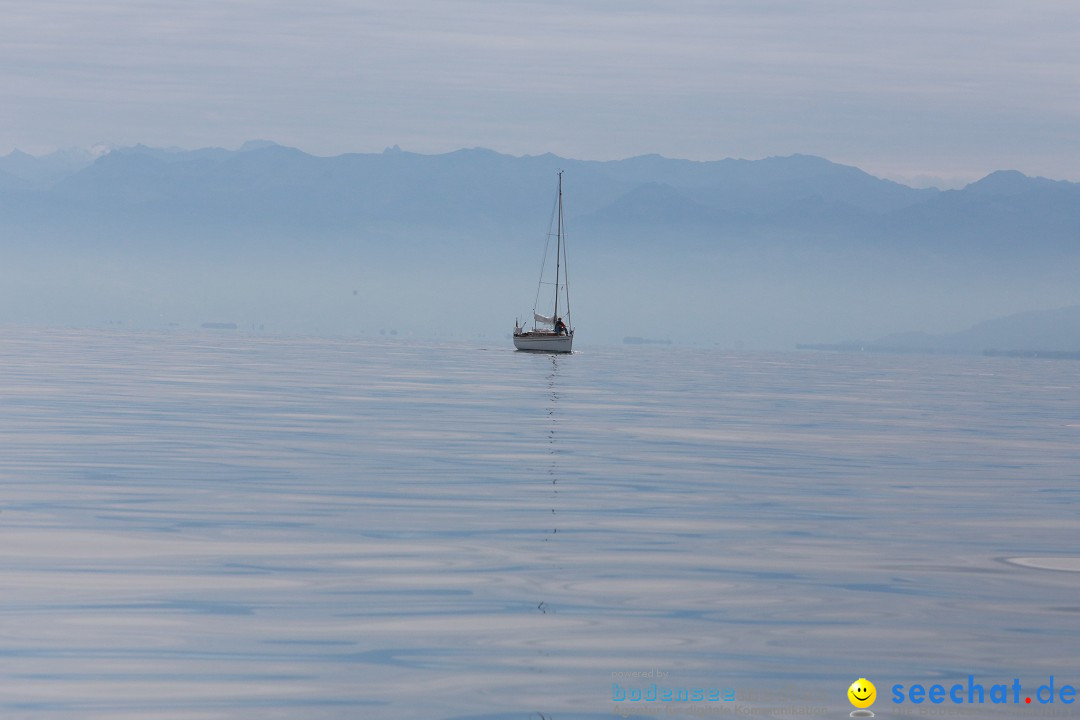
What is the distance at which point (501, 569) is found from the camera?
2058 cm

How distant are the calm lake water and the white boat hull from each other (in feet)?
365

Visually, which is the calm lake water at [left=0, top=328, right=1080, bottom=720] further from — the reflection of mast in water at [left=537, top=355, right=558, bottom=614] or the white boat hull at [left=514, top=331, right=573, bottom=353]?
the white boat hull at [left=514, top=331, right=573, bottom=353]

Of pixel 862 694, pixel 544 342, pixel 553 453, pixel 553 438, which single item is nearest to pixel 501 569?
pixel 862 694

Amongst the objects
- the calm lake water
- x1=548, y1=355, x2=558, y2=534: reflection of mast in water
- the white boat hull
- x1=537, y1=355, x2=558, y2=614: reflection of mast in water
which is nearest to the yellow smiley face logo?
the calm lake water

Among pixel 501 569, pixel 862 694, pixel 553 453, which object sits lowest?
pixel 862 694

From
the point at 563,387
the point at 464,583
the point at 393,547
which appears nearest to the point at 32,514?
the point at 393,547

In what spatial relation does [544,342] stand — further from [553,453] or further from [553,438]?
[553,453]

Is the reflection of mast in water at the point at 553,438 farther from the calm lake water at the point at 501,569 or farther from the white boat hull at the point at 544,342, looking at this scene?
the white boat hull at the point at 544,342

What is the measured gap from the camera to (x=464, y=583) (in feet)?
63.7

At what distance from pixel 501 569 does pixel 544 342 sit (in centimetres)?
13812

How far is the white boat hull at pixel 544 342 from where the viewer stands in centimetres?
15775

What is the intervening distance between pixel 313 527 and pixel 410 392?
47.3 m

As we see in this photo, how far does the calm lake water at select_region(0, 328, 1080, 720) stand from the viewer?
14.5 m

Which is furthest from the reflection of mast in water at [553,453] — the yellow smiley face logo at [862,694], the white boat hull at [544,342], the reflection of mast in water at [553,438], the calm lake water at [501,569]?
the white boat hull at [544,342]
